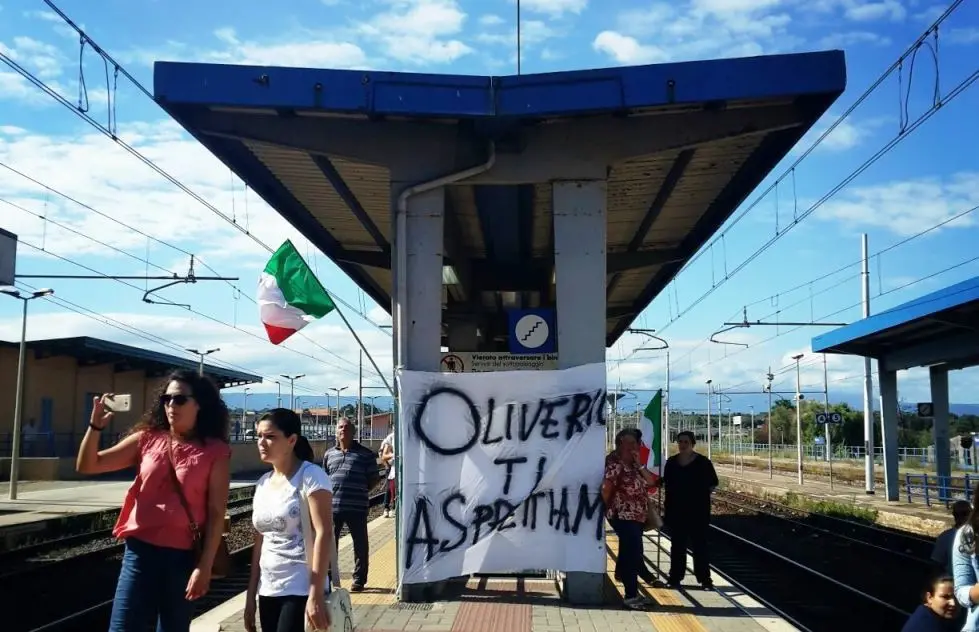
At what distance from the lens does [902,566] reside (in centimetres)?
1593

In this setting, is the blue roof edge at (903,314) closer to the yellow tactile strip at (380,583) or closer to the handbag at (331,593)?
the yellow tactile strip at (380,583)

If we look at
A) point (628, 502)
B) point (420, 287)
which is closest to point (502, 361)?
point (420, 287)

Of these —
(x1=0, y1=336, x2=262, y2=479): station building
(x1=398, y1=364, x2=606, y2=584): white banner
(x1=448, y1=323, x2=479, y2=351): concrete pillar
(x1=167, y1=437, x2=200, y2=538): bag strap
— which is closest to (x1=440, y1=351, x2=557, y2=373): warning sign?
(x1=398, y1=364, x2=606, y2=584): white banner

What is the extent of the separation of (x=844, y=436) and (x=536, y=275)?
62969 millimetres

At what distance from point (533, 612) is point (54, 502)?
19.4 metres

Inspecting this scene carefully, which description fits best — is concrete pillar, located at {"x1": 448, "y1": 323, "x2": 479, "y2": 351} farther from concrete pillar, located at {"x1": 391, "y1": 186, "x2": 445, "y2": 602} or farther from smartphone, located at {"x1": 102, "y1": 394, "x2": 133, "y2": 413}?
smartphone, located at {"x1": 102, "y1": 394, "x2": 133, "y2": 413}

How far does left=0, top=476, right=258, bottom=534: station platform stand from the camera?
61.6 feet

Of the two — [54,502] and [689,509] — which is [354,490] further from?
[54,502]

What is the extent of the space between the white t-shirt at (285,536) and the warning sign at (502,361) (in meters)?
5.89

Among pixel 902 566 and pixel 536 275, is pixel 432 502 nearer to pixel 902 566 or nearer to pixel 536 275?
pixel 536 275

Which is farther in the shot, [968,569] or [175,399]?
[968,569]

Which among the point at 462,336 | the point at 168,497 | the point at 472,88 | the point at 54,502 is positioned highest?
the point at 472,88

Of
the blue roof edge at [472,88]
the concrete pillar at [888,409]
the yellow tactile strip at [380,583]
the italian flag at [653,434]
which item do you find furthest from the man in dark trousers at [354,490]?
the concrete pillar at [888,409]

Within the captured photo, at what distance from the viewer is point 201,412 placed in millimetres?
4820
